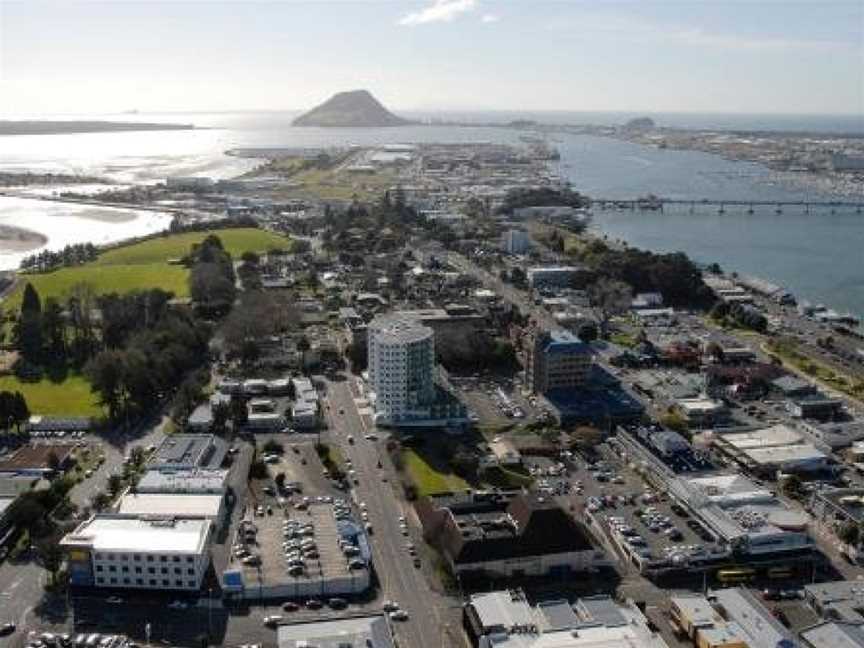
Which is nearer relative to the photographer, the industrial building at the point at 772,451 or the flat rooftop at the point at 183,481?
the flat rooftop at the point at 183,481

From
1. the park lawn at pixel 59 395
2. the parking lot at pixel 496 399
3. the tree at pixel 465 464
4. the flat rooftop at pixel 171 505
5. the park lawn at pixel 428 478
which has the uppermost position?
the flat rooftop at pixel 171 505

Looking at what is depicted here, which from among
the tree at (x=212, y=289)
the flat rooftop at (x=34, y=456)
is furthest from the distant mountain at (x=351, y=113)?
the flat rooftop at (x=34, y=456)

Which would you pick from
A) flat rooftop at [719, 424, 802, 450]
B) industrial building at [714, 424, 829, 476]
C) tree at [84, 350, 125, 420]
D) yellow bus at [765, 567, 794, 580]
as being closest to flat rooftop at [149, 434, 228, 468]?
tree at [84, 350, 125, 420]

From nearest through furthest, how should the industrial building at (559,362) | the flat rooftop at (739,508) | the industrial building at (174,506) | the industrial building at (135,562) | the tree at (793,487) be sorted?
the industrial building at (135,562) < the flat rooftop at (739,508) < the industrial building at (174,506) < the tree at (793,487) < the industrial building at (559,362)

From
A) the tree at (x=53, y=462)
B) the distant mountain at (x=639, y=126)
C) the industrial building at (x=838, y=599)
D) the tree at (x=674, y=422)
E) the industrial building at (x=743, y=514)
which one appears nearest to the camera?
the industrial building at (x=838, y=599)

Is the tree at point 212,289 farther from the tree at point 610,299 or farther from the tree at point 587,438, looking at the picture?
the tree at point 587,438

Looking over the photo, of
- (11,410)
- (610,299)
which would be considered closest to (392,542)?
(11,410)

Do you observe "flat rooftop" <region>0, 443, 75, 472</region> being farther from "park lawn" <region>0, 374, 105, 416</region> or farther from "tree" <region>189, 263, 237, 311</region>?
"tree" <region>189, 263, 237, 311</region>
